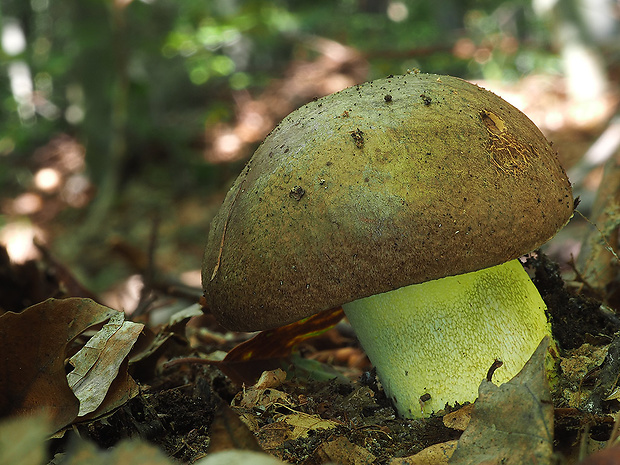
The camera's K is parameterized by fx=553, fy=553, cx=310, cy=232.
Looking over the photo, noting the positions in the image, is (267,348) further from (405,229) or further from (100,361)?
(405,229)

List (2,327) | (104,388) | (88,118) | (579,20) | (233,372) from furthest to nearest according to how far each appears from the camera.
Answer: (88,118) → (579,20) → (233,372) → (104,388) → (2,327)

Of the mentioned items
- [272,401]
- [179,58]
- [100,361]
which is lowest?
[272,401]

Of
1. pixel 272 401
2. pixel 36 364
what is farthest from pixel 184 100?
pixel 36 364

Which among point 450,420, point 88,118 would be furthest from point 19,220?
point 450,420

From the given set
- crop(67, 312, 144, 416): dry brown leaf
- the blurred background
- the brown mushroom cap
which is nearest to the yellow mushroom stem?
the brown mushroom cap

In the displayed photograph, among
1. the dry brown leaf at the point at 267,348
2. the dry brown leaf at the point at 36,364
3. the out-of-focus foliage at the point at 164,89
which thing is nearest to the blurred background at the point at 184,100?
the out-of-focus foliage at the point at 164,89

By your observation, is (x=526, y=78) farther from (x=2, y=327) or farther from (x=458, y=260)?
(x=2, y=327)
